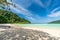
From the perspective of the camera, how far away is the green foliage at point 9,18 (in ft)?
13.5

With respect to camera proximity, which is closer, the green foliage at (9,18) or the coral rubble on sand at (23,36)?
the coral rubble on sand at (23,36)

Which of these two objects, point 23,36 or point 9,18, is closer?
point 23,36

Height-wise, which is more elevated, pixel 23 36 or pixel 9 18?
pixel 9 18

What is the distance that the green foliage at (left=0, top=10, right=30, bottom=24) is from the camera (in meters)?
4.12

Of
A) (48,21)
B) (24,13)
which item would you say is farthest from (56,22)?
(24,13)

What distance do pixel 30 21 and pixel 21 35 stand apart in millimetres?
1417

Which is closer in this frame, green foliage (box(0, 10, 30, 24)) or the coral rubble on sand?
the coral rubble on sand

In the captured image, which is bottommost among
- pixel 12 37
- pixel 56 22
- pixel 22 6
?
pixel 12 37

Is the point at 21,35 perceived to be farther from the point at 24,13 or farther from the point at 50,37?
the point at 24,13

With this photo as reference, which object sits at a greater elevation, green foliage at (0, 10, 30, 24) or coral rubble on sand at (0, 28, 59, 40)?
green foliage at (0, 10, 30, 24)

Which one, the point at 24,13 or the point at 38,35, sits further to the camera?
the point at 24,13

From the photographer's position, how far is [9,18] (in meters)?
→ 4.21

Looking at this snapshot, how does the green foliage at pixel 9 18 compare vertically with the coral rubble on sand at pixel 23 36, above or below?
above

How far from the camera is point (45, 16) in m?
4.02
